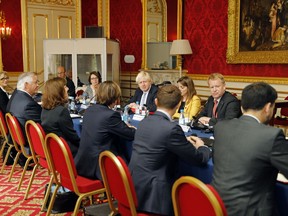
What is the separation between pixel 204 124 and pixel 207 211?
2.07 m

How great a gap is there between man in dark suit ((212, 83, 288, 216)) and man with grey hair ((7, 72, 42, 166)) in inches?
109

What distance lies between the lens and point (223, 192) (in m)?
1.93

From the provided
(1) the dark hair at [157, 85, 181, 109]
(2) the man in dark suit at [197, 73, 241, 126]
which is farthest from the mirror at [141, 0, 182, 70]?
(1) the dark hair at [157, 85, 181, 109]

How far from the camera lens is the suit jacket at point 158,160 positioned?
229 centimetres

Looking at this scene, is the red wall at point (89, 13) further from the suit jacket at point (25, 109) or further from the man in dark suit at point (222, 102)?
the man in dark suit at point (222, 102)

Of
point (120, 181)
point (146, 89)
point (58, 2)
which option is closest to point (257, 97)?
point (120, 181)

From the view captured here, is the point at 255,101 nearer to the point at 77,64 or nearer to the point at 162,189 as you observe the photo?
the point at 162,189

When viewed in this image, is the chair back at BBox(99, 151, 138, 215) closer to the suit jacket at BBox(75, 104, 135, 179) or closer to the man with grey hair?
the suit jacket at BBox(75, 104, 135, 179)

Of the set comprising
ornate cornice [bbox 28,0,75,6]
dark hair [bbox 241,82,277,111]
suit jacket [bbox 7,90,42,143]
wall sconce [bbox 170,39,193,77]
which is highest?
ornate cornice [bbox 28,0,75,6]

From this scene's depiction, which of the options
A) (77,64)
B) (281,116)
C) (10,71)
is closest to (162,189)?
(281,116)

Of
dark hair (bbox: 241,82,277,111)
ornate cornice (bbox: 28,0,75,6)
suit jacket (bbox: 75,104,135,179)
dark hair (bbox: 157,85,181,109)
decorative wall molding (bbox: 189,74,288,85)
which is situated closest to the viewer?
dark hair (bbox: 241,82,277,111)

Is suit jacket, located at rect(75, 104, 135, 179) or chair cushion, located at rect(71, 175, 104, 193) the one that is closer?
chair cushion, located at rect(71, 175, 104, 193)

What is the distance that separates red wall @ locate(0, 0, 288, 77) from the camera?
727 centimetres

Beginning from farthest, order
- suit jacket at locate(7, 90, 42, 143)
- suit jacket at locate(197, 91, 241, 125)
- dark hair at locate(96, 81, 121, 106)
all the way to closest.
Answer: suit jacket at locate(7, 90, 42, 143)
suit jacket at locate(197, 91, 241, 125)
dark hair at locate(96, 81, 121, 106)
